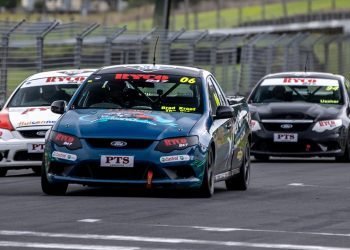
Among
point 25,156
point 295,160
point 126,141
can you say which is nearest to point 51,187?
point 126,141

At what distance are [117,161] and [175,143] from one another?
58 cm

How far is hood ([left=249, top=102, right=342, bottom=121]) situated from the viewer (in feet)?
76.3

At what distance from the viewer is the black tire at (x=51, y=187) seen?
14.9m

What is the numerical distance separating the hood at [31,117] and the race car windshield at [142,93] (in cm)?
276

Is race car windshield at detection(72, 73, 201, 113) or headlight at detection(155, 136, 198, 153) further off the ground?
race car windshield at detection(72, 73, 201, 113)

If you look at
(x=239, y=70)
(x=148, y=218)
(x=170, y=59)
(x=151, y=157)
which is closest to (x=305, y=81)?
(x=151, y=157)

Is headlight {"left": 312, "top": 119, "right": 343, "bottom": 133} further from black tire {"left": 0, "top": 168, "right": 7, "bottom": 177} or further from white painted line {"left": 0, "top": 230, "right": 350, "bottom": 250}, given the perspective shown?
white painted line {"left": 0, "top": 230, "right": 350, "bottom": 250}

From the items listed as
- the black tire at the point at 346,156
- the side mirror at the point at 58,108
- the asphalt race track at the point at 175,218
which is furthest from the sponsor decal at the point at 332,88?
the side mirror at the point at 58,108

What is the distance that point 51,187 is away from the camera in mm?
14961

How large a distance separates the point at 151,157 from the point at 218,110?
129 cm

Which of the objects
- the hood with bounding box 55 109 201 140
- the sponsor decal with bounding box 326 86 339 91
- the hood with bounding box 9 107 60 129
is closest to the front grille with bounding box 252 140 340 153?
the sponsor decal with bounding box 326 86 339 91

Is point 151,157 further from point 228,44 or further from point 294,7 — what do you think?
point 294,7

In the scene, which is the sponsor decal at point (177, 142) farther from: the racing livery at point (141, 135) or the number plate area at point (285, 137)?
the number plate area at point (285, 137)

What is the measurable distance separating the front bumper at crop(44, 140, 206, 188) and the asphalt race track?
7.0 inches
